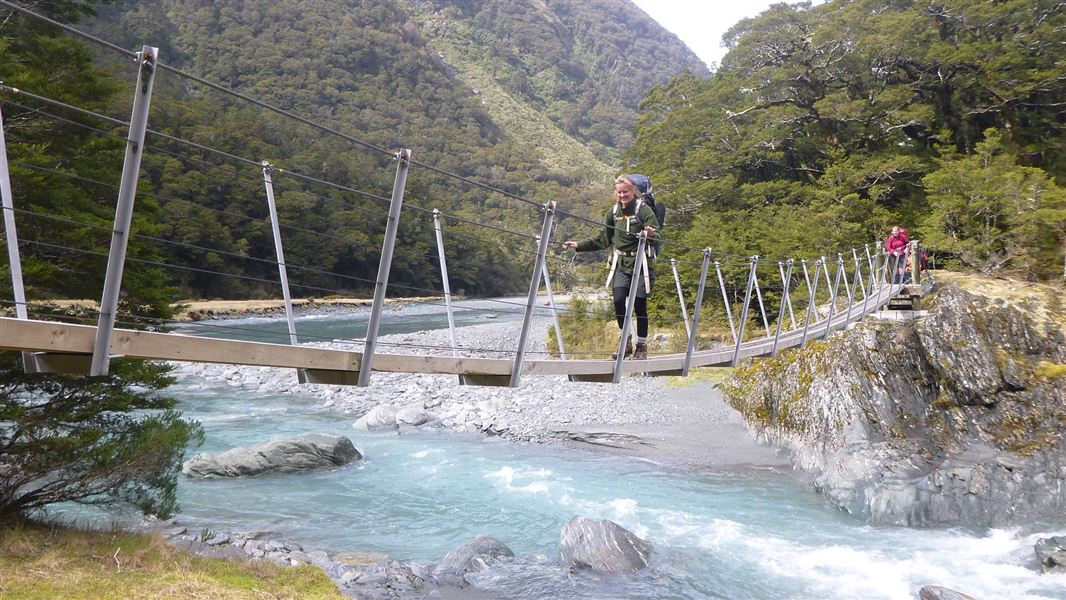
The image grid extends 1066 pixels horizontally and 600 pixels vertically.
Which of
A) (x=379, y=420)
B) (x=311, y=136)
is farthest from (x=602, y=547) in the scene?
(x=311, y=136)

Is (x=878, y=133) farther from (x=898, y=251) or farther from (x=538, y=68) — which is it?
(x=538, y=68)

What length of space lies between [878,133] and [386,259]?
2158cm

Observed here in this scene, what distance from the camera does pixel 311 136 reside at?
59.1 m

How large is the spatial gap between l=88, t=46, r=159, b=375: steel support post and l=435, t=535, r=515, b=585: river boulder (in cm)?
486

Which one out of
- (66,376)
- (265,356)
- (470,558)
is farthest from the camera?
(470,558)

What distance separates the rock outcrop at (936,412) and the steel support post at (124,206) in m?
8.48

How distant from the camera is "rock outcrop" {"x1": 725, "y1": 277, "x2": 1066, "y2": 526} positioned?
27.4 ft

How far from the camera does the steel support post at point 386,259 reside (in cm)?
329

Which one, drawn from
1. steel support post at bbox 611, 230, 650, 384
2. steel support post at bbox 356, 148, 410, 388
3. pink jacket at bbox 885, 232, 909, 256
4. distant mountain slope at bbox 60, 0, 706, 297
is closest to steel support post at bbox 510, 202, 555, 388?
distant mountain slope at bbox 60, 0, 706, 297

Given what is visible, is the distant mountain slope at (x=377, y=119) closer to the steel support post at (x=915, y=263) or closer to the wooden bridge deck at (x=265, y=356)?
the wooden bridge deck at (x=265, y=356)

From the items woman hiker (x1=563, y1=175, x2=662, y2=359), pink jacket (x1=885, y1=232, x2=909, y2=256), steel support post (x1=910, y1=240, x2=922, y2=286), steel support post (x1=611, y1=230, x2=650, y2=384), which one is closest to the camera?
steel support post (x1=611, y1=230, x2=650, y2=384)

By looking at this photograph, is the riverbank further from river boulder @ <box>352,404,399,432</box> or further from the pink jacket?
the pink jacket

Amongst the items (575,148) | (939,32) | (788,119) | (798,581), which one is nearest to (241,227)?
(788,119)

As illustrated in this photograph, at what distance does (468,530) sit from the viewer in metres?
8.23
